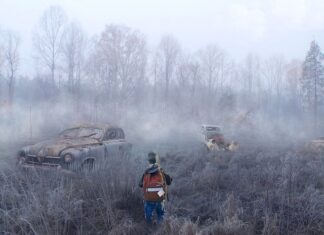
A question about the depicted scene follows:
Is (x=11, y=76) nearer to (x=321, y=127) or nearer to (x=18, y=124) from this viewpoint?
(x=18, y=124)

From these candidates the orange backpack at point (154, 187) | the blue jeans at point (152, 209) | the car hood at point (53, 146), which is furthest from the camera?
the car hood at point (53, 146)

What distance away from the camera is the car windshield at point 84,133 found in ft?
39.4

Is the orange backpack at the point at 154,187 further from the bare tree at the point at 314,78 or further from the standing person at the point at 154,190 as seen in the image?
the bare tree at the point at 314,78

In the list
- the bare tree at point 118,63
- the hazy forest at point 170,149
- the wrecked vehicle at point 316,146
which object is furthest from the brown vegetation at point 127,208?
the bare tree at point 118,63

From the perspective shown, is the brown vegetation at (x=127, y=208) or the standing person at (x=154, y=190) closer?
the brown vegetation at (x=127, y=208)

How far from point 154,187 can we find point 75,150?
4.23 m

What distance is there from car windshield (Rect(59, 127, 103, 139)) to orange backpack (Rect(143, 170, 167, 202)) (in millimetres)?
5405

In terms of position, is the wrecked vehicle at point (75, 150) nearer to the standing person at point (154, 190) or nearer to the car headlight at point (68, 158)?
the car headlight at point (68, 158)

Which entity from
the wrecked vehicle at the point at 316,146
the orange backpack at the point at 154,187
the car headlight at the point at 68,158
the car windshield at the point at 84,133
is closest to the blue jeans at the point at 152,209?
the orange backpack at the point at 154,187

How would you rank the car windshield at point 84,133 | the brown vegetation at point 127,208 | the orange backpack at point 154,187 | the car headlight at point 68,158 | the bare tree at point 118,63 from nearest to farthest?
the brown vegetation at point 127,208, the orange backpack at point 154,187, the car headlight at point 68,158, the car windshield at point 84,133, the bare tree at point 118,63

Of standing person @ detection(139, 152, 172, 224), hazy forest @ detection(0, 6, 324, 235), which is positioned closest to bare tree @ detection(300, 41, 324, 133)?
hazy forest @ detection(0, 6, 324, 235)

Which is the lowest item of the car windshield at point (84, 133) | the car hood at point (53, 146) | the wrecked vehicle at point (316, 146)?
the wrecked vehicle at point (316, 146)

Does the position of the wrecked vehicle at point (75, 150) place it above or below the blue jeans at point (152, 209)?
above

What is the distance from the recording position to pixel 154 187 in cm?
678
